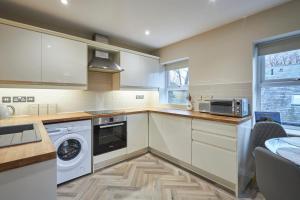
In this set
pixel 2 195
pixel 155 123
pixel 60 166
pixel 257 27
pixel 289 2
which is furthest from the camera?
pixel 155 123

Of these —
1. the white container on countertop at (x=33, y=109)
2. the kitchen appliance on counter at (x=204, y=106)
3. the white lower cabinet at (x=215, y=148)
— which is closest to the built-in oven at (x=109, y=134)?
the white container on countertop at (x=33, y=109)

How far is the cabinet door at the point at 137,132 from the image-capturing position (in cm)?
276

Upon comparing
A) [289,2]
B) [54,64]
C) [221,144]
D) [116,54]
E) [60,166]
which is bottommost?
[60,166]

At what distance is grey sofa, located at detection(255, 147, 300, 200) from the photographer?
0.79m

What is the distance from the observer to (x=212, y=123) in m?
2.00

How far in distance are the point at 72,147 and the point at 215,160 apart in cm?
191

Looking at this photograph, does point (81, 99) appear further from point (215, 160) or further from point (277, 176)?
point (277, 176)

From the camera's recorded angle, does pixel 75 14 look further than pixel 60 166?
Yes

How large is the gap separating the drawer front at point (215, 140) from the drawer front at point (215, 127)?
49mm

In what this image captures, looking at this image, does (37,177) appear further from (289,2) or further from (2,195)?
(289,2)

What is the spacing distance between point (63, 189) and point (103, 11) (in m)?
2.34

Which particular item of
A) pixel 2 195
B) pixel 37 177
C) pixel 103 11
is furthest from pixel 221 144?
pixel 103 11

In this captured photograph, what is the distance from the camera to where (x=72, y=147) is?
6.93 feet

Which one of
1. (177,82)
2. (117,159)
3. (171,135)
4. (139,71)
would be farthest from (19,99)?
(177,82)
